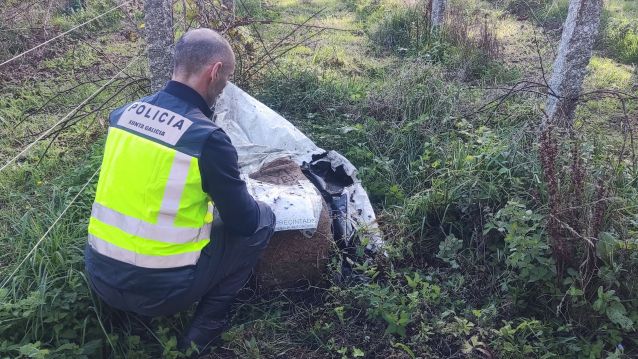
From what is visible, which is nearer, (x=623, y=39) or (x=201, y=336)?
(x=201, y=336)

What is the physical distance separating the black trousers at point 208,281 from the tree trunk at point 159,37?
1.84 meters

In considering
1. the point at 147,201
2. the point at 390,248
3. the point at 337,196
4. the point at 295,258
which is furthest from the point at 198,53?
the point at 390,248

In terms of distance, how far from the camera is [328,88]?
515cm

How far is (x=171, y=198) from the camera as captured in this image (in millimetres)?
2428

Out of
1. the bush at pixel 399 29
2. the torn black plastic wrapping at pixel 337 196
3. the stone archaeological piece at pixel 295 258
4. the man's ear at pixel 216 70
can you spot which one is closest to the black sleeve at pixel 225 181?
the man's ear at pixel 216 70

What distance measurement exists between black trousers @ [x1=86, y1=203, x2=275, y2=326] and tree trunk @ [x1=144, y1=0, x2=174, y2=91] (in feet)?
6.05

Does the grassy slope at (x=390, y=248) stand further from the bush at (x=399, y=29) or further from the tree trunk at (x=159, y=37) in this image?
the bush at (x=399, y=29)

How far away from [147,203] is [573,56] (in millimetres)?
3316

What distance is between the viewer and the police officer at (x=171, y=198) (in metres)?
2.41

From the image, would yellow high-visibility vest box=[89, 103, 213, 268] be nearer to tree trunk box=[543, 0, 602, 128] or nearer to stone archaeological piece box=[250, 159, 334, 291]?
stone archaeological piece box=[250, 159, 334, 291]

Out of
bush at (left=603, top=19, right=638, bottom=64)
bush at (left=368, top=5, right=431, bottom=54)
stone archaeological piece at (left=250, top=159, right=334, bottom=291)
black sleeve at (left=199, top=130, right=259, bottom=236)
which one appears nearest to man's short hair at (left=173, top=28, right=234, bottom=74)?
black sleeve at (left=199, top=130, right=259, bottom=236)

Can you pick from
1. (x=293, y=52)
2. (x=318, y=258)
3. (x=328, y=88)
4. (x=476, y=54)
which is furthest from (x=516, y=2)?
(x=318, y=258)

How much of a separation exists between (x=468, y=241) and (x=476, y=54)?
3567 mm

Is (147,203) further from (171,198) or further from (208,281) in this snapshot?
(208,281)
